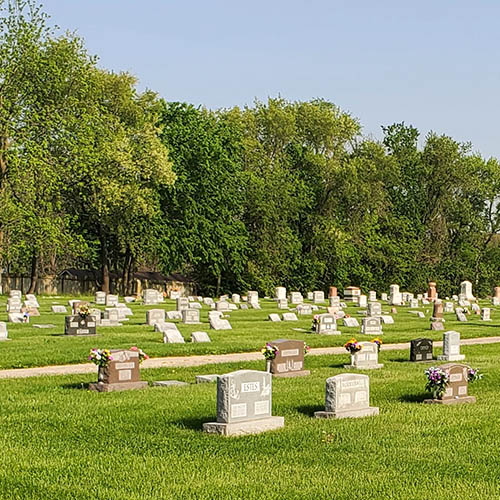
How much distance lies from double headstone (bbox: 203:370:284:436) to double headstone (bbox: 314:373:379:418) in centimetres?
113

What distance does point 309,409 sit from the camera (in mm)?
14094

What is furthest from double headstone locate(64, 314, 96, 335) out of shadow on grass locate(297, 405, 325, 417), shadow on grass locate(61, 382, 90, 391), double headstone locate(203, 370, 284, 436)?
double headstone locate(203, 370, 284, 436)

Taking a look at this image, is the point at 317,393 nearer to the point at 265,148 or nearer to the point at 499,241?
the point at 265,148

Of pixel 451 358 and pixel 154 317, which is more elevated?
pixel 154 317

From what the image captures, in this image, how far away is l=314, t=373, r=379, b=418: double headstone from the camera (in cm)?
1329

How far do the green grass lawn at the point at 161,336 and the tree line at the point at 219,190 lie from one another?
506 inches

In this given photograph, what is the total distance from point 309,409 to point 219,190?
166ft

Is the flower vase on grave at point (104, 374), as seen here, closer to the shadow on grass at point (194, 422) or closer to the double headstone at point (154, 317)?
the shadow on grass at point (194, 422)

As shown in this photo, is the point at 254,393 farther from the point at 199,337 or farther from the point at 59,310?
the point at 59,310

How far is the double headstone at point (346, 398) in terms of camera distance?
1329 centimetres

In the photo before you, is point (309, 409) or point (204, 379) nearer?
point (309, 409)

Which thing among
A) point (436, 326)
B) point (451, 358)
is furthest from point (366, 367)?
point (436, 326)

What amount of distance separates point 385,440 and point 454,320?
3107cm

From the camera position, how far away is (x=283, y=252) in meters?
69.3
